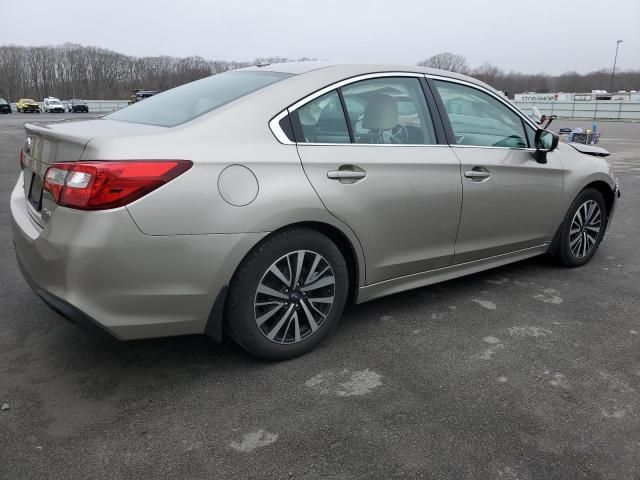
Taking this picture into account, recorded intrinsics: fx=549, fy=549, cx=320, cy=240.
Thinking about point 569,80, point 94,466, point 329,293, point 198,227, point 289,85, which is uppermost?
point 569,80

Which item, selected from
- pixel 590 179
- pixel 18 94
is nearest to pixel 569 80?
pixel 18 94

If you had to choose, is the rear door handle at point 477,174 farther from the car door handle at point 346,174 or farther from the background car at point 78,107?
the background car at point 78,107

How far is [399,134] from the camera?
3.30m

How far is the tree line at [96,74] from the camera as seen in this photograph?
3698 inches

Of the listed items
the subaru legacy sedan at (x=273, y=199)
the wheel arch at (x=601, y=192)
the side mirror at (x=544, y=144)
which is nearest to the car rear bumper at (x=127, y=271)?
the subaru legacy sedan at (x=273, y=199)

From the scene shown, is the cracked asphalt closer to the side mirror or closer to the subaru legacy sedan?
the subaru legacy sedan

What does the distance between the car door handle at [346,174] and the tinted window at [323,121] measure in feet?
0.60

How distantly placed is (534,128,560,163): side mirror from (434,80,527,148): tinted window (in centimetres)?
10

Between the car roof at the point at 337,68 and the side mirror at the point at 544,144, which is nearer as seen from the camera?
the car roof at the point at 337,68

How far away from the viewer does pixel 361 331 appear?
3.38m

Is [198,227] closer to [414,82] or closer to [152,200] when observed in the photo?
[152,200]

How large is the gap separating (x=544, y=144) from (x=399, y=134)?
1368mm

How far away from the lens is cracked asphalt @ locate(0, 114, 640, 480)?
217cm

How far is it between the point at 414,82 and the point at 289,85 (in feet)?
3.12
